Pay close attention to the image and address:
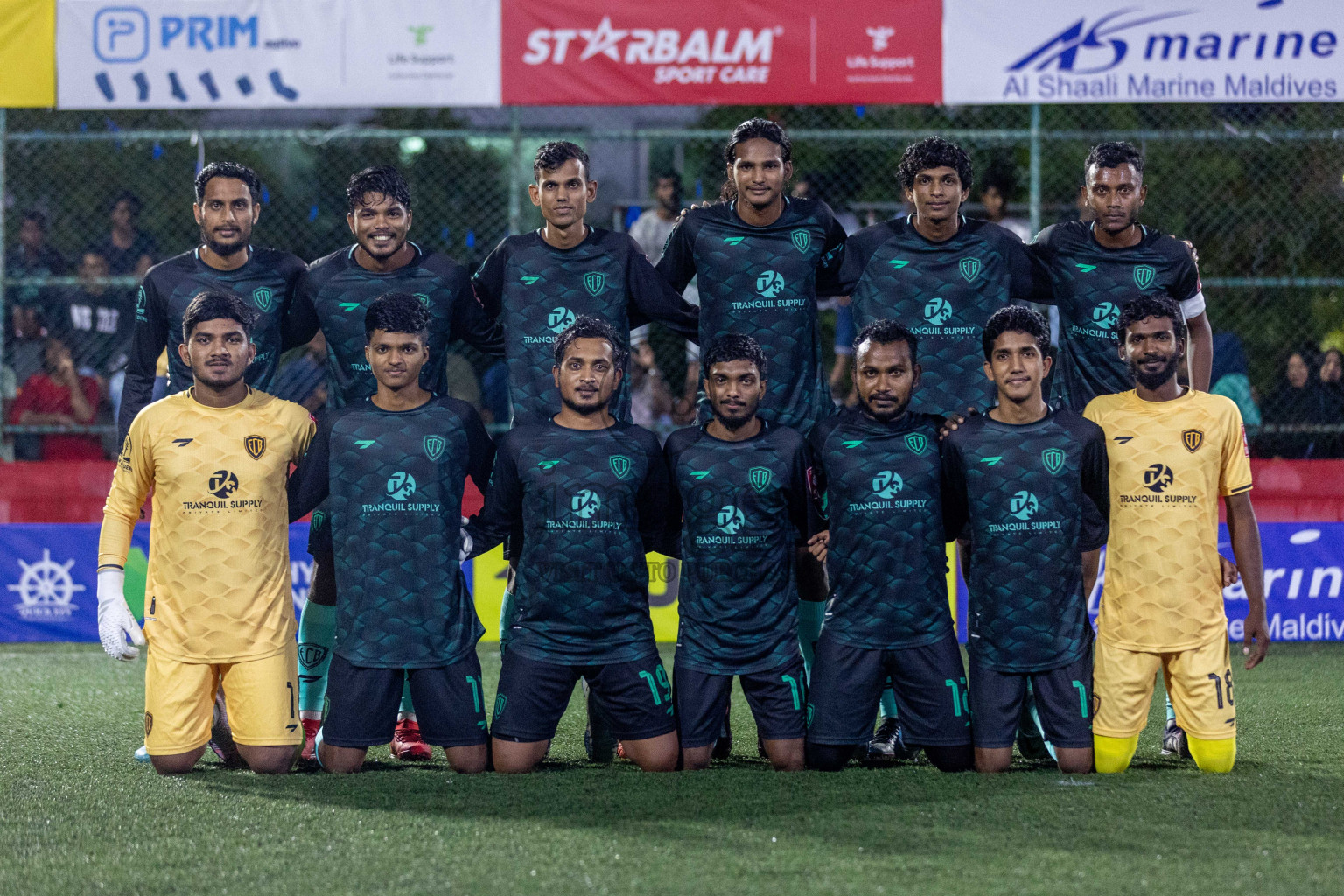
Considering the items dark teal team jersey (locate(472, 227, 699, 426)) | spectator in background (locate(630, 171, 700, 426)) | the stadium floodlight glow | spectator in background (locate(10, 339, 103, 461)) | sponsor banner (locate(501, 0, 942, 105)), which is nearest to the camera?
dark teal team jersey (locate(472, 227, 699, 426))

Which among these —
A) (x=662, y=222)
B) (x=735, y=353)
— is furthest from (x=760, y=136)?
(x=662, y=222)

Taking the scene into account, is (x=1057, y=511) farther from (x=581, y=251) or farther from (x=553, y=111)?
(x=553, y=111)

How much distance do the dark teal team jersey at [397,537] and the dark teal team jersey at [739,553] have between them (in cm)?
79

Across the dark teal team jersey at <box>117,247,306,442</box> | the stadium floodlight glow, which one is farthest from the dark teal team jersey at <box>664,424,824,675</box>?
the stadium floodlight glow

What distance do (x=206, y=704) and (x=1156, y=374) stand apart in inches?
133

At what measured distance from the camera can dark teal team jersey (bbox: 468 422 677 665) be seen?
16.3ft

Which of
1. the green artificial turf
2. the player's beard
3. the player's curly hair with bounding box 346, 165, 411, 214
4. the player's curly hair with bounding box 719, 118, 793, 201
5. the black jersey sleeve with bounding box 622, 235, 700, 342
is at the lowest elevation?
the green artificial turf

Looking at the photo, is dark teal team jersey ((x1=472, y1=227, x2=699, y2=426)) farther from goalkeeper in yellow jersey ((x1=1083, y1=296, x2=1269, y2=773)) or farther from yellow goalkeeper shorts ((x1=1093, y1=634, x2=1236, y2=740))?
yellow goalkeeper shorts ((x1=1093, y1=634, x2=1236, y2=740))

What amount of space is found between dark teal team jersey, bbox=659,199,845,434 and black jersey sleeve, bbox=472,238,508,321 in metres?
0.70

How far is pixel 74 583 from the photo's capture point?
28.2 feet

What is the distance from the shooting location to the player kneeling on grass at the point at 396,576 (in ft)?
16.3

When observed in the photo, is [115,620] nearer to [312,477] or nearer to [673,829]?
[312,477]

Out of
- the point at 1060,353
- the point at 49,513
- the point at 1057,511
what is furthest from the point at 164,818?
the point at 49,513

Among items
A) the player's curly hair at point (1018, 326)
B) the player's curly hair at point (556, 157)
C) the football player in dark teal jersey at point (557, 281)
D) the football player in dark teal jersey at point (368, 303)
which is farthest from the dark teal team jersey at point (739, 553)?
the player's curly hair at point (556, 157)
